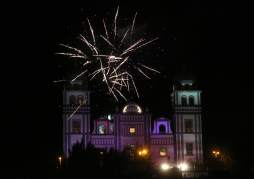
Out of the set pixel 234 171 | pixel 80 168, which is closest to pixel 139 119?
pixel 234 171

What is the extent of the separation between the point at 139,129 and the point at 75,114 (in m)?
7.74

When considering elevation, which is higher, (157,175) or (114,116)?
(114,116)

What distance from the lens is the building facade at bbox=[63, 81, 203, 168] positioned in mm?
67812

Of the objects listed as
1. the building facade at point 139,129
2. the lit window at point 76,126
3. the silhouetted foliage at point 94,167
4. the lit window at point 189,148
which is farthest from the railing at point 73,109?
the silhouetted foliage at point 94,167

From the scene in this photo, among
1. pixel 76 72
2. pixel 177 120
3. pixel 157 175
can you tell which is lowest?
pixel 157 175

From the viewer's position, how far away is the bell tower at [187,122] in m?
68.2

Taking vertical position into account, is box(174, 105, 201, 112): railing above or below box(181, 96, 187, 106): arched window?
below

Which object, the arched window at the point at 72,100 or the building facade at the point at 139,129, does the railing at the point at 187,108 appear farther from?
the arched window at the point at 72,100

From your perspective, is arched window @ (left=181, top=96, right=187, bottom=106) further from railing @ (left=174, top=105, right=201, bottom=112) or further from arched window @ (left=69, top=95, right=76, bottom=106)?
arched window @ (left=69, top=95, right=76, bottom=106)

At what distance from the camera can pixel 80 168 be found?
36406mm

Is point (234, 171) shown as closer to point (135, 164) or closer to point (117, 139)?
point (135, 164)

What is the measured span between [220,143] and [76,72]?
19.6 m

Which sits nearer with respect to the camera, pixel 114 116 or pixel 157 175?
pixel 157 175

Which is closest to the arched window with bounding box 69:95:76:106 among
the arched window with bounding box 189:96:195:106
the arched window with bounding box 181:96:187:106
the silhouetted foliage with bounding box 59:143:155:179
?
the arched window with bounding box 181:96:187:106
